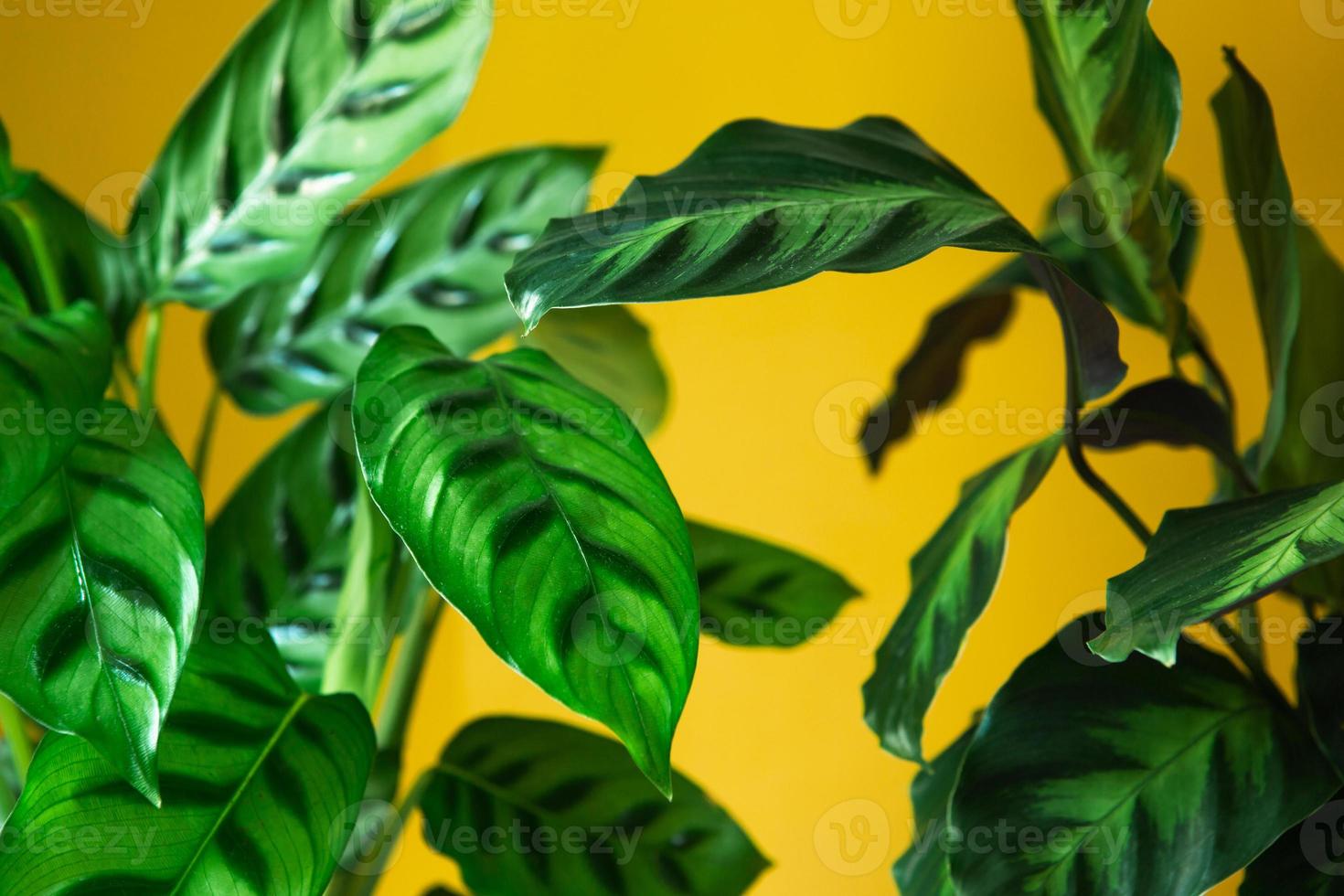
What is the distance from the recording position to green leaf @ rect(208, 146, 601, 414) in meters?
0.80

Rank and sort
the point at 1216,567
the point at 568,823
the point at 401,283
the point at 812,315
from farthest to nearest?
the point at 812,315 → the point at 401,283 → the point at 568,823 → the point at 1216,567

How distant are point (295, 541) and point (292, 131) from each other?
10.4 inches

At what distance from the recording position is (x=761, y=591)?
73cm

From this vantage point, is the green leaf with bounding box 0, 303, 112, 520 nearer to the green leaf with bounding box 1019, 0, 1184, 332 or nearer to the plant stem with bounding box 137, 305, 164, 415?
the plant stem with bounding box 137, 305, 164, 415

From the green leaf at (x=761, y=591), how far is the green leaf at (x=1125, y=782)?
0.19 meters

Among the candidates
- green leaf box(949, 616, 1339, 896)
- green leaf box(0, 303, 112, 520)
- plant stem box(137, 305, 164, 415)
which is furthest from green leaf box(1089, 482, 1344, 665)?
plant stem box(137, 305, 164, 415)

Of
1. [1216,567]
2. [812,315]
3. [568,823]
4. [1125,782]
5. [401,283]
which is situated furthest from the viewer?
[812,315]

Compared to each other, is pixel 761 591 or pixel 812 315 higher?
pixel 812 315

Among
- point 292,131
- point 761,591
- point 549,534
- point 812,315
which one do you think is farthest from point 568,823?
point 812,315

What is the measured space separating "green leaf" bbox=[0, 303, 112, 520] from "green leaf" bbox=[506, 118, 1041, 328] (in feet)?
0.67

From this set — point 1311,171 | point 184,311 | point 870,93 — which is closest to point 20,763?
point 184,311

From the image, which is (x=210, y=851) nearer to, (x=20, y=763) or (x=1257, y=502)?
(x=20, y=763)

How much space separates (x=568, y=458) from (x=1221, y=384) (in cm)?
44

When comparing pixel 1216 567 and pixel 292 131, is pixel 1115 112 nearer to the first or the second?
pixel 1216 567
